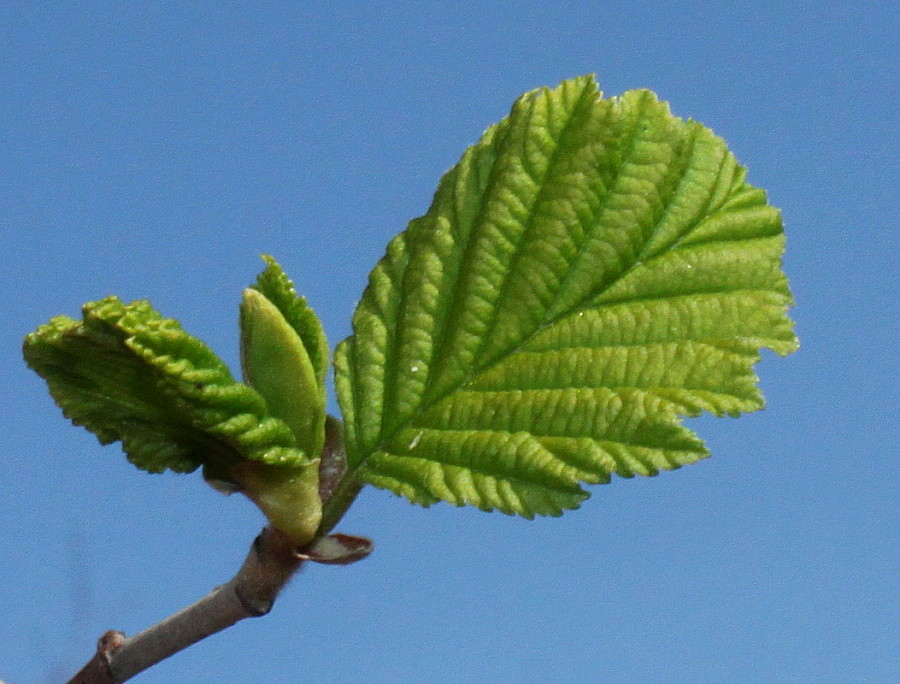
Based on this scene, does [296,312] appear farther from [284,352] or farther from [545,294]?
[545,294]

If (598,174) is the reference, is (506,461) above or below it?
below

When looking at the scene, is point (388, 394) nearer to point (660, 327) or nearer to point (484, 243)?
point (484, 243)

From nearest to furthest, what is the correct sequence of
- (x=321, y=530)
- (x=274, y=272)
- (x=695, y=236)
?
(x=274, y=272) < (x=321, y=530) < (x=695, y=236)

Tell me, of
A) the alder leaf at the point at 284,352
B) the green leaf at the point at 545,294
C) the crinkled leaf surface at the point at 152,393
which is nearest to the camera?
the crinkled leaf surface at the point at 152,393

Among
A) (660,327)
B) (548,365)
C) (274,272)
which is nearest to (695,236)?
(660,327)

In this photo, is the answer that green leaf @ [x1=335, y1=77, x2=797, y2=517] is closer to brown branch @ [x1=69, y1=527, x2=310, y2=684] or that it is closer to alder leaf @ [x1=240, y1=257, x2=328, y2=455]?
alder leaf @ [x1=240, y1=257, x2=328, y2=455]

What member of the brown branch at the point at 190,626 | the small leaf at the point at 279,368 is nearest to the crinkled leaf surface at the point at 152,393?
the small leaf at the point at 279,368

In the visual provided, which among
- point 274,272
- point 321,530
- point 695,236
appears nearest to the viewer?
point 274,272

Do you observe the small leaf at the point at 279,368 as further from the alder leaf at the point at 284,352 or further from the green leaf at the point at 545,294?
the green leaf at the point at 545,294
